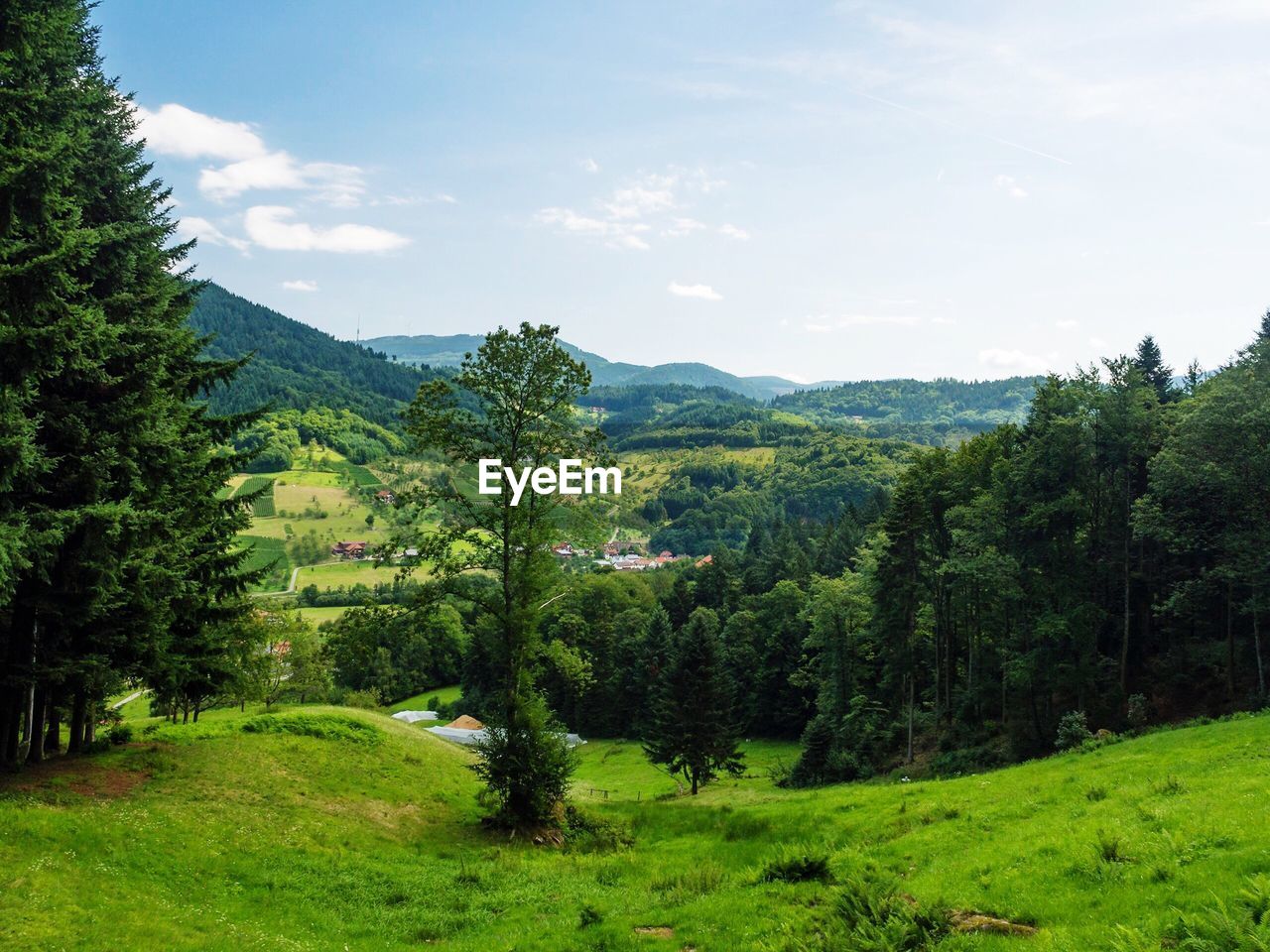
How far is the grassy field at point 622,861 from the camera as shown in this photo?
11.0 metres

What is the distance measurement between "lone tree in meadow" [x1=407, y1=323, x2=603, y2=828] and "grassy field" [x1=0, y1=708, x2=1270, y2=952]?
2229 mm

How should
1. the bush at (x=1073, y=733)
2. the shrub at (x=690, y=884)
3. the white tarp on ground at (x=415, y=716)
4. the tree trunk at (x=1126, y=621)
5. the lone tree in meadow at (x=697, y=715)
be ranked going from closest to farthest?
the shrub at (x=690, y=884) < the bush at (x=1073, y=733) < the tree trunk at (x=1126, y=621) < the lone tree in meadow at (x=697, y=715) < the white tarp on ground at (x=415, y=716)

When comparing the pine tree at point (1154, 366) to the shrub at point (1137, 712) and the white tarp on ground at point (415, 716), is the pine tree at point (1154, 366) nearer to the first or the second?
the shrub at point (1137, 712)

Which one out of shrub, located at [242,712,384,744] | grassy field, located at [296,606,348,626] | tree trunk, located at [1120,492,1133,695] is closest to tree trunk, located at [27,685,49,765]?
shrub, located at [242,712,384,744]

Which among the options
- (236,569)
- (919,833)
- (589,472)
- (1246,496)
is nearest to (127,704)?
(236,569)

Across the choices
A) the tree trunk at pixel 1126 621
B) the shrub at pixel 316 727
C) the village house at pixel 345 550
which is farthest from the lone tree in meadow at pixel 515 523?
the village house at pixel 345 550

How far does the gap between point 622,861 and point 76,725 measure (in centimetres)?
1548

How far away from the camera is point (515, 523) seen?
22.4 metres

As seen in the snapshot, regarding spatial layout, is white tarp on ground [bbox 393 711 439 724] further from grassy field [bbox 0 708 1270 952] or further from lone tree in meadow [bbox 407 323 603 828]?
lone tree in meadow [bbox 407 323 603 828]

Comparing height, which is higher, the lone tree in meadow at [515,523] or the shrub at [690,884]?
the lone tree in meadow at [515,523]

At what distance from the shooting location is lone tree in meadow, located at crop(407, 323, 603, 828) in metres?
22.1

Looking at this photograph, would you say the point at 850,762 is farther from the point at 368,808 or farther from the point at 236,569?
the point at 236,569

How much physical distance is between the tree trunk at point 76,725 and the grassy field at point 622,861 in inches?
35.1

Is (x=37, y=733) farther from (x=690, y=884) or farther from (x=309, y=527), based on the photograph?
(x=309, y=527)
